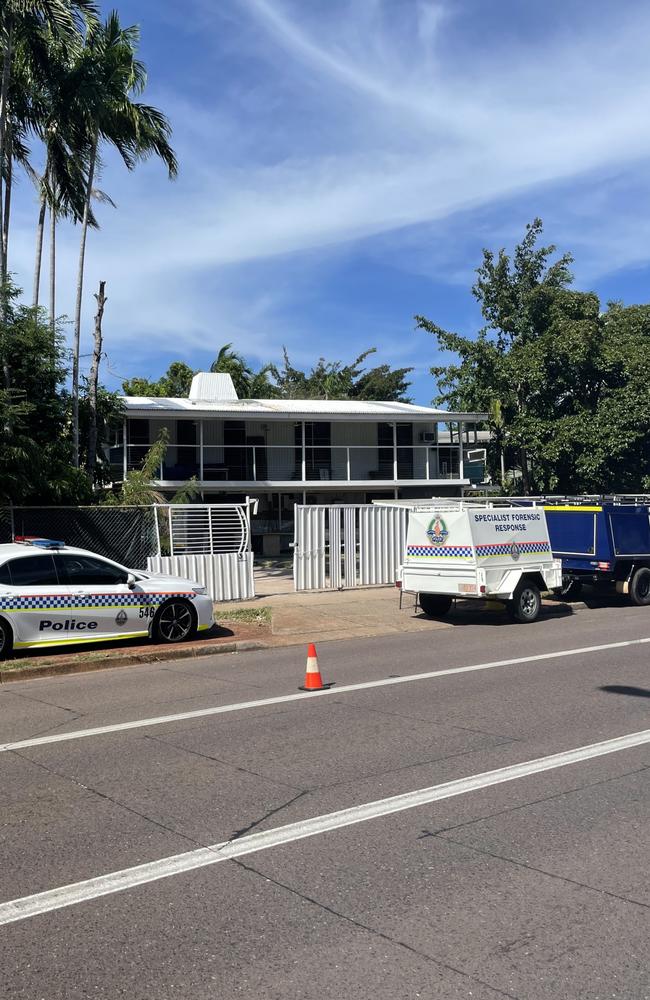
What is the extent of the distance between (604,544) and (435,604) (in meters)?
3.90

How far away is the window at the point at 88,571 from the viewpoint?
1202 centimetres

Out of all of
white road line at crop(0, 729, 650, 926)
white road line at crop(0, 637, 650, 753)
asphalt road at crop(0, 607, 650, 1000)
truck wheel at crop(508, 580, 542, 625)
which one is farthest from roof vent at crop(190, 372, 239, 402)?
white road line at crop(0, 729, 650, 926)

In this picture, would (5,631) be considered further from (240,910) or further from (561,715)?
(240,910)

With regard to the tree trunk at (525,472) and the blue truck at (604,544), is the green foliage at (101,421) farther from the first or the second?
the tree trunk at (525,472)

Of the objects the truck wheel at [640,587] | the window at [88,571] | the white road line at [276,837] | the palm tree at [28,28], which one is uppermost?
the palm tree at [28,28]

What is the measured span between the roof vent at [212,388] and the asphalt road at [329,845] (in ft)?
97.3

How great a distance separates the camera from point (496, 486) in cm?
3872

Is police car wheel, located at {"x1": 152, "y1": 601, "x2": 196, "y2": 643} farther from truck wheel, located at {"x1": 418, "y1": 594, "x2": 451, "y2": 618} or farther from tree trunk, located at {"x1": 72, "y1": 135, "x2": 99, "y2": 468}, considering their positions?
tree trunk, located at {"x1": 72, "y1": 135, "x2": 99, "y2": 468}

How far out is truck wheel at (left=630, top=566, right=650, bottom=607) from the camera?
58.5 feet

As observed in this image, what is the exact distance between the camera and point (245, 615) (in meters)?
15.6

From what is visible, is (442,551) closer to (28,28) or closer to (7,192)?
(28,28)

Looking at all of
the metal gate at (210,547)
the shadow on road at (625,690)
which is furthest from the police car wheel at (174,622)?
the shadow on road at (625,690)

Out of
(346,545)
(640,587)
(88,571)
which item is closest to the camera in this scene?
(88,571)

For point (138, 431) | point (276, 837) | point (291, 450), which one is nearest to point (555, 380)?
point (291, 450)
